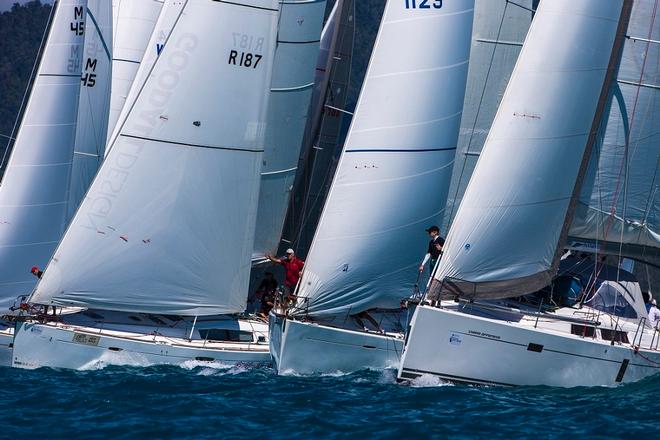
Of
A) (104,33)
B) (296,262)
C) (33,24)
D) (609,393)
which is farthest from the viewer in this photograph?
(33,24)

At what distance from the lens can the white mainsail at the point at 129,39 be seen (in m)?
25.2

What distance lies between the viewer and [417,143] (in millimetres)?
20312

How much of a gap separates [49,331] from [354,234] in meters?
4.52

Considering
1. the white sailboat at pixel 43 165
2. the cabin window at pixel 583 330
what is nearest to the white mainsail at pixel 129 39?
the white sailboat at pixel 43 165

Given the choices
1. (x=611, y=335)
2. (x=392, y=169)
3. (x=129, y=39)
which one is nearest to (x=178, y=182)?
(x=392, y=169)

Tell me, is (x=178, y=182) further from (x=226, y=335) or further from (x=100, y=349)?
(x=100, y=349)

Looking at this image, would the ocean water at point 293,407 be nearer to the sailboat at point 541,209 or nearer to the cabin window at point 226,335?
the sailboat at point 541,209

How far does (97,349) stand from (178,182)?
8.71ft

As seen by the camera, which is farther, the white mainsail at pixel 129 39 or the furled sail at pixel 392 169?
the white mainsail at pixel 129 39

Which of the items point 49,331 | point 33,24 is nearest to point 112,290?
point 49,331

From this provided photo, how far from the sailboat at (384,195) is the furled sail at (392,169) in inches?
0.6

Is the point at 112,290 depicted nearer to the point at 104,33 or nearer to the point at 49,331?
the point at 49,331

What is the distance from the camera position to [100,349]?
20062 millimetres

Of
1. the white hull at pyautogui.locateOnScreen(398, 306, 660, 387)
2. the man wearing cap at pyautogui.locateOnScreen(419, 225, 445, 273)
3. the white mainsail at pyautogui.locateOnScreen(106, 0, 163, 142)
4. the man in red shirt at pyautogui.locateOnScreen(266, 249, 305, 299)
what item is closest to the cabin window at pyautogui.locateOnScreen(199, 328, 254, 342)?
the man in red shirt at pyautogui.locateOnScreen(266, 249, 305, 299)
